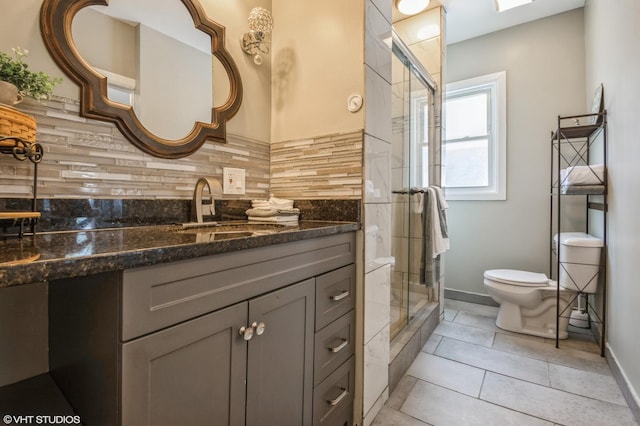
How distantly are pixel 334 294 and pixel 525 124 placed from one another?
2.67 metres

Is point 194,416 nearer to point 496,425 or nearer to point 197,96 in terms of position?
point 197,96

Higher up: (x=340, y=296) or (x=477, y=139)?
(x=477, y=139)

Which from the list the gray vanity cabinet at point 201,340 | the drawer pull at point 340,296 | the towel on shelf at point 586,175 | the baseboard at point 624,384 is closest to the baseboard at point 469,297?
the baseboard at point 624,384

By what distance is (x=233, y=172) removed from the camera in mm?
1482

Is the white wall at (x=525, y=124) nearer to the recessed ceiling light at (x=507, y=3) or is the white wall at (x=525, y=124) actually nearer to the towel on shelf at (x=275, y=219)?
the recessed ceiling light at (x=507, y=3)

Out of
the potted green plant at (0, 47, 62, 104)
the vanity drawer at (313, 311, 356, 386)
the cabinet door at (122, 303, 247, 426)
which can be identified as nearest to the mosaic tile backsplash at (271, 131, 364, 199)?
the vanity drawer at (313, 311, 356, 386)

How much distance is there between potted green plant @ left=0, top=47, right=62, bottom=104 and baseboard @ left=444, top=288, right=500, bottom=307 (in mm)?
3353

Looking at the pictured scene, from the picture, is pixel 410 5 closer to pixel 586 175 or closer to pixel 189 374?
pixel 586 175

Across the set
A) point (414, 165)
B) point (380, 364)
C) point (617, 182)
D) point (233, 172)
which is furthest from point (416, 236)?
point (233, 172)

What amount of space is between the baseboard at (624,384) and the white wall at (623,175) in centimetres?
2

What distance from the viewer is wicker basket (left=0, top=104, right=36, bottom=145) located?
2.43ft

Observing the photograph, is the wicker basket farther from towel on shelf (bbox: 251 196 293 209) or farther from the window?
the window

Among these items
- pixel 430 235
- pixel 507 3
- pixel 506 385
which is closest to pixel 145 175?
pixel 430 235

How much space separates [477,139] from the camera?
120 inches
